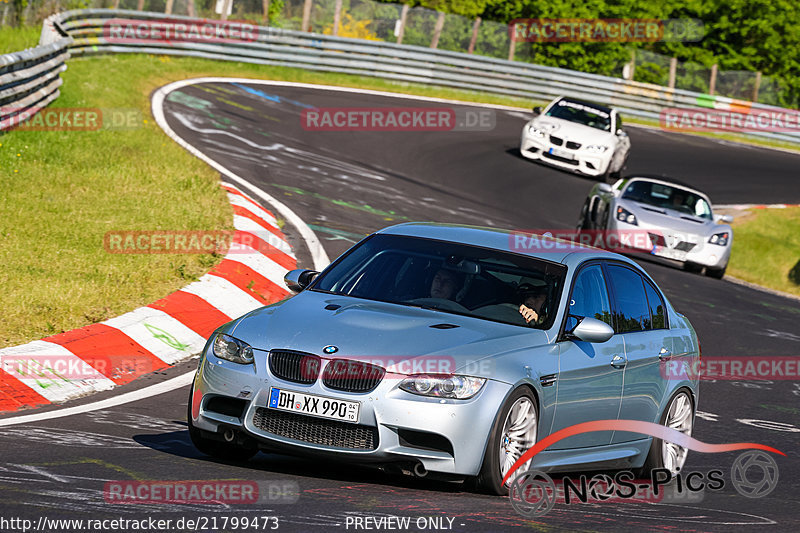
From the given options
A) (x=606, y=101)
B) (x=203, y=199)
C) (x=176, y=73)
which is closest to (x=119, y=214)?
(x=203, y=199)

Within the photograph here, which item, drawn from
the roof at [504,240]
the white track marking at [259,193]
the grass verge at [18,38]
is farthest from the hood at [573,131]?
the roof at [504,240]

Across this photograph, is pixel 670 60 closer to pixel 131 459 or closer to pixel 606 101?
pixel 606 101

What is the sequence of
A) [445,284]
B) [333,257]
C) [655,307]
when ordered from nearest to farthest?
1. [445,284]
2. [655,307]
3. [333,257]

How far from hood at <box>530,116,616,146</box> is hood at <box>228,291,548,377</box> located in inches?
800

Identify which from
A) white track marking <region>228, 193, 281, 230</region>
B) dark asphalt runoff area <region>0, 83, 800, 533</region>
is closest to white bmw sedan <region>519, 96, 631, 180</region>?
dark asphalt runoff area <region>0, 83, 800, 533</region>

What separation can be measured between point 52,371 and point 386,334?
9.94 ft

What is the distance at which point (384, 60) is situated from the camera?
1416 inches

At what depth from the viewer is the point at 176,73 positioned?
28688 millimetres

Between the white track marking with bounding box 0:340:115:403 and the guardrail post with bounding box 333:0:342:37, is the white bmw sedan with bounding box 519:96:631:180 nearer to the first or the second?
the guardrail post with bounding box 333:0:342:37

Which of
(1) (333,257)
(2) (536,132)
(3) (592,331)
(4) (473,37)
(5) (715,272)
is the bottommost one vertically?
(5) (715,272)

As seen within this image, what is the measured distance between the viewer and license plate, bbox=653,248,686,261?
19.8 m

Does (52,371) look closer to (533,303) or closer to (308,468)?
(308,468)

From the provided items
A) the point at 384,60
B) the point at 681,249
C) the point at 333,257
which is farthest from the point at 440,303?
the point at 384,60

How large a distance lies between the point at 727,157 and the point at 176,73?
633 inches
